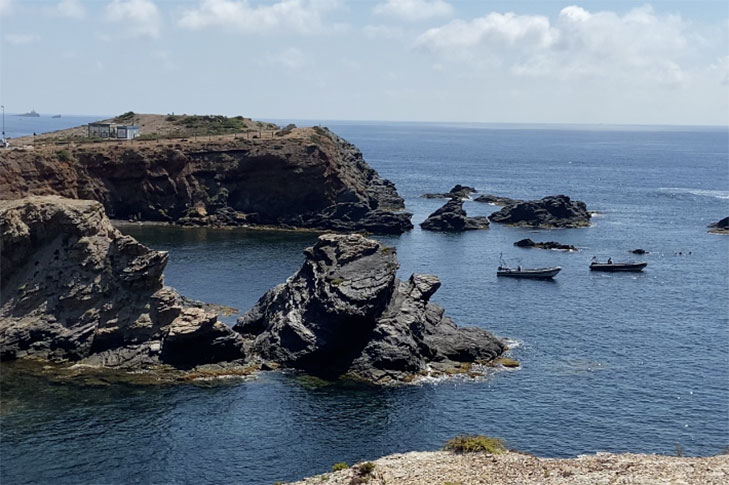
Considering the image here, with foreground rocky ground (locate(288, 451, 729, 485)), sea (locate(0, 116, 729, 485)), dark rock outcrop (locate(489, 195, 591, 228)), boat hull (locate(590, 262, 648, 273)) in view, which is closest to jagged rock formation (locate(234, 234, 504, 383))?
sea (locate(0, 116, 729, 485))

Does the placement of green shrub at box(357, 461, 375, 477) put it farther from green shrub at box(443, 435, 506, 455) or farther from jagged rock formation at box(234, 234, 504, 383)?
jagged rock formation at box(234, 234, 504, 383)

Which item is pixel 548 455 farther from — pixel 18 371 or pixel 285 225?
pixel 285 225

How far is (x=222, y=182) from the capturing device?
158 meters

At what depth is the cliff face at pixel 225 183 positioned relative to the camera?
494 feet

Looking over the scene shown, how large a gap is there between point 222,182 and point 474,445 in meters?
114

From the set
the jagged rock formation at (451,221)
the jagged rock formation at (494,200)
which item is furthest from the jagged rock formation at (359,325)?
the jagged rock formation at (494,200)

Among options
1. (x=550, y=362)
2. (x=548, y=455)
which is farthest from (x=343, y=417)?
(x=550, y=362)

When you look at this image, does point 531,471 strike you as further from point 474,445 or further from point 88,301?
point 88,301

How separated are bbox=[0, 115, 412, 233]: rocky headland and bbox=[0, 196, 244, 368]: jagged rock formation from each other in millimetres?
69472

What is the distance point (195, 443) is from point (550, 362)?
1356 inches

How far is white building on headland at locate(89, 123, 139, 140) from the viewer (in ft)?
555

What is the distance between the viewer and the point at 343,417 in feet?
209

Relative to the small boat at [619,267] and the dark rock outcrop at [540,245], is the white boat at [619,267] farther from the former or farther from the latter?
the dark rock outcrop at [540,245]

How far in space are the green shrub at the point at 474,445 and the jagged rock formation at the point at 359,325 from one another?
18.9 metres
